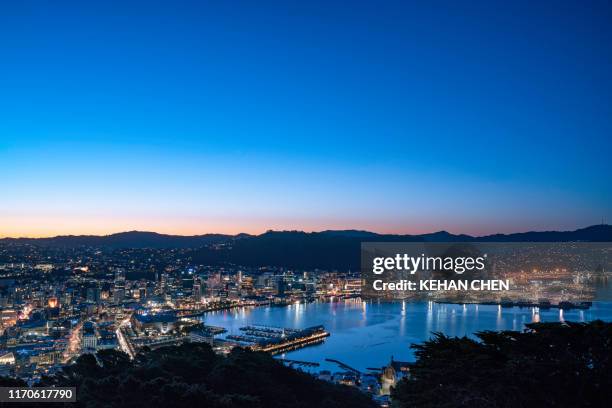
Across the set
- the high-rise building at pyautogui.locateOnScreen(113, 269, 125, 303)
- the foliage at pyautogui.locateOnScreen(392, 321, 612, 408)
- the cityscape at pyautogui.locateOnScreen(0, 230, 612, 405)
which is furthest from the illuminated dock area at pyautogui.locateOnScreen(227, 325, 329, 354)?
the foliage at pyautogui.locateOnScreen(392, 321, 612, 408)

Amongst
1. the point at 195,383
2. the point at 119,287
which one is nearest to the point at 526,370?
the point at 195,383

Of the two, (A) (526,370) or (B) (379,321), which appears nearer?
(A) (526,370)

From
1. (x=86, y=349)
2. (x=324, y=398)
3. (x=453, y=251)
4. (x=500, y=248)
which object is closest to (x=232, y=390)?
(x=324, y=398)

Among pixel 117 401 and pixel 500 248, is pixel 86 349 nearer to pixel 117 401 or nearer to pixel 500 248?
pixel 117 401

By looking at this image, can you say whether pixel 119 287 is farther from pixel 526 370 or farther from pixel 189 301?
pixel 526 370

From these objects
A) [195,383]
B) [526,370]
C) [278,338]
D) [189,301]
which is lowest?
[189,301]

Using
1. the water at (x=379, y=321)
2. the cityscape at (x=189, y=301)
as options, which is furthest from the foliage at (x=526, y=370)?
the water at (x=379, y=321)

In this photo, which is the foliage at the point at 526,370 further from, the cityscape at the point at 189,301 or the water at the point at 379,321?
the water at the point at 379,321

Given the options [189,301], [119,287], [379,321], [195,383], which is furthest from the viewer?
[119,287]
